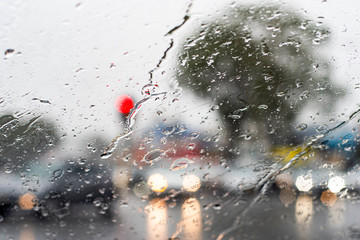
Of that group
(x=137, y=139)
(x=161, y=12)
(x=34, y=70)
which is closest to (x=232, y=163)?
(x=137, y=139)

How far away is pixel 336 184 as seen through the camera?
3.19 metres

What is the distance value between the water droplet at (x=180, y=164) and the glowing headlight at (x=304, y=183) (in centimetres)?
107

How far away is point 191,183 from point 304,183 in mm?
1048

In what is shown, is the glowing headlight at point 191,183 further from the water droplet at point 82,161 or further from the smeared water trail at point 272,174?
the water droplet at point 82,161

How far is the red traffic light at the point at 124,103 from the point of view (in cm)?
403

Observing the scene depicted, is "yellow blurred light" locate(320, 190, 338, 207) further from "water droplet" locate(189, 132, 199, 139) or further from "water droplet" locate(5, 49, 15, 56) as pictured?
"water droplet" locate(5, 49, 15, 56)

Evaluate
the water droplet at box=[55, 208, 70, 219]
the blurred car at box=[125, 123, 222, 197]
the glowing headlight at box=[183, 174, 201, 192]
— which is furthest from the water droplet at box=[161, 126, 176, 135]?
the water droplet at box=[55, 208, 70, 219]

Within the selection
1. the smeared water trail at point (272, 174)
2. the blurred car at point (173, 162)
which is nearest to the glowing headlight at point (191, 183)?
the blurred car at point (173, 162)

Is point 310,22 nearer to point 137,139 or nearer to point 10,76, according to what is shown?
point 137,139

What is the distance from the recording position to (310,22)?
400 centimetres

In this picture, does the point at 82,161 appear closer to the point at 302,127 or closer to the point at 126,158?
the point at 126,158

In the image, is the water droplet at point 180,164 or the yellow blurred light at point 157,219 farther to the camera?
the water droplet at point 180,164

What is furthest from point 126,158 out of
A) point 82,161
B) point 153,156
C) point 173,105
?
point 173,105

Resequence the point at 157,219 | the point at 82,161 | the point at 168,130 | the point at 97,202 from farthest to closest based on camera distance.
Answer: the point at 168,130 → the point at 82,161 → the point at 97,202 → the point at 157,219
